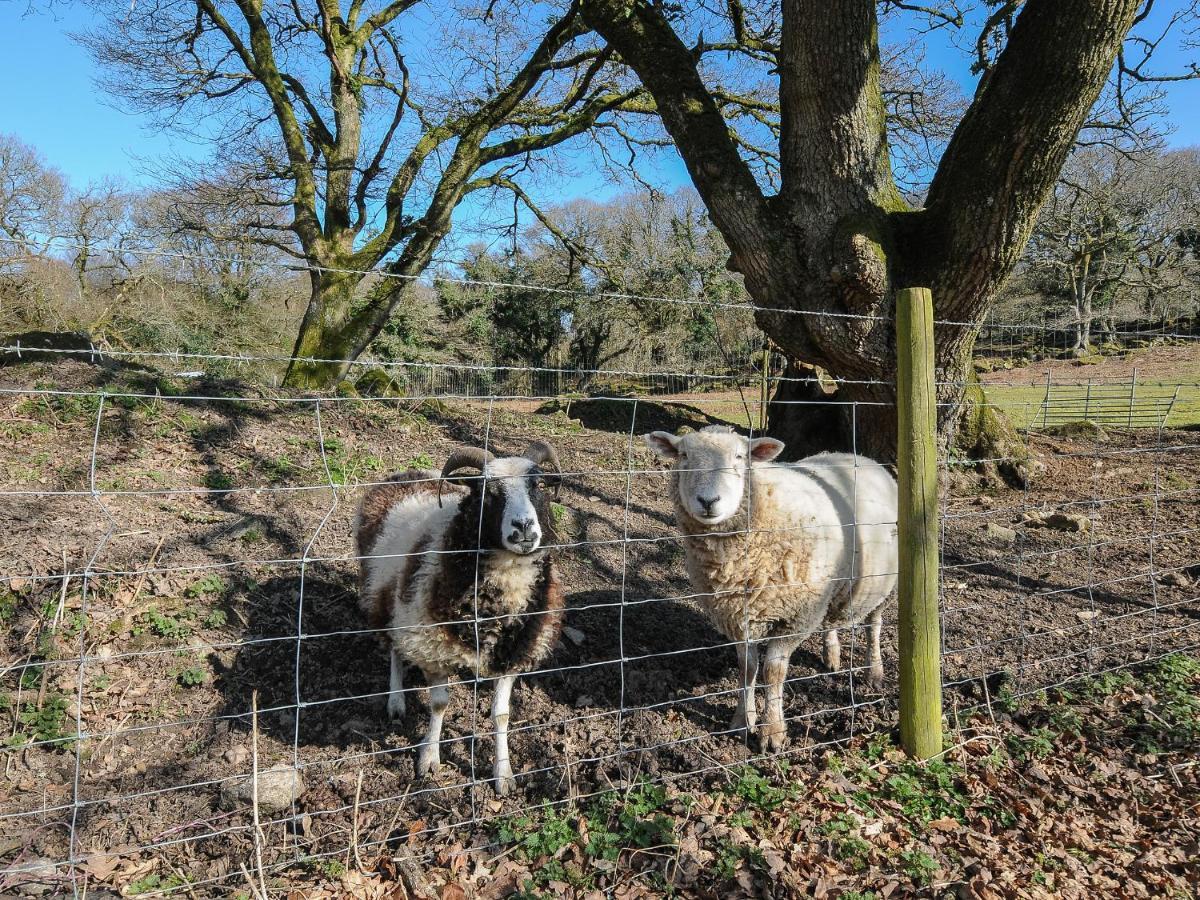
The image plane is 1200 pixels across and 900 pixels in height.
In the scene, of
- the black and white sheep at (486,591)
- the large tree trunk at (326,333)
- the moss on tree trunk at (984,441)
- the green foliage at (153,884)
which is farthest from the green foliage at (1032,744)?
the large tree trunk at (326,333)

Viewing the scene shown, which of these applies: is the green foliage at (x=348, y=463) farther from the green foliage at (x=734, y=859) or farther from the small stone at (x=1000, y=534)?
the small stone at (x=1000, y=534)

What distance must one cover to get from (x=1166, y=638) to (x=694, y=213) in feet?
85.2

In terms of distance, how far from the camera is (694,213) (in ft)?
93.0

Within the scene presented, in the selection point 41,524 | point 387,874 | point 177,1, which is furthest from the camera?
point 177,1

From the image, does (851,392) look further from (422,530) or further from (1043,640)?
(422,530)

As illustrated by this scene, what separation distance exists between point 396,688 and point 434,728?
0.58 metres

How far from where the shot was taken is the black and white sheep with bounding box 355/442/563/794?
3436 millimetres

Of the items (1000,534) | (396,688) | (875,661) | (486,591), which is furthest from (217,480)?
(1000,534)

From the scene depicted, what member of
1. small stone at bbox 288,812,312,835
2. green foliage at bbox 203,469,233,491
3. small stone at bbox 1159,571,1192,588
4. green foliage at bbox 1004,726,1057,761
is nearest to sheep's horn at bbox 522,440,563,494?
small stone at bbox 288,812,312,835

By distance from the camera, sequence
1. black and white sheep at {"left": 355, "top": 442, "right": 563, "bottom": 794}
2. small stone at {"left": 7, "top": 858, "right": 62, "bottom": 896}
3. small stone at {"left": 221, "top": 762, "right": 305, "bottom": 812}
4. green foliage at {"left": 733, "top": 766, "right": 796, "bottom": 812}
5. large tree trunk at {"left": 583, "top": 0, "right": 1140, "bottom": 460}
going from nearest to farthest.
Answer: small stone at {"left": 7, "top": 858, "right": 62, "bottom": 896}
small stone at {"left": 221, "top": 762, "right": 305, "bottom": 812}
green foliage at {"left": 733, "top": 766, "right": 796, "bottom": 812}
black and white sheep at {"left": 355, "top": 442, "right": 563, "bottom": 794}
large tree trunk at {"left": 583, "top": 0, "right": 1140, "bottom": 460}

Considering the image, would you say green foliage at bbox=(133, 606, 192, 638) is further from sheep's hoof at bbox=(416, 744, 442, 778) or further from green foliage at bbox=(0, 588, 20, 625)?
sheep's hoof at bbox=(416, 744, 442, 778)

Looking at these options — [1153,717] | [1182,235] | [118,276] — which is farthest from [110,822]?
[1182,235]

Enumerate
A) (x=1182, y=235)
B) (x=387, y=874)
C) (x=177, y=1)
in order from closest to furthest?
(x=387, y=874)
(x=177, y=1)
(x=1182, y=235)

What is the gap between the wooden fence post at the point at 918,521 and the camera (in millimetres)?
3502
